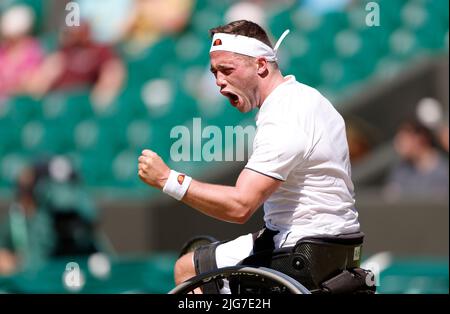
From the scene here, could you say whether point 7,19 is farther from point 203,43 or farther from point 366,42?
point 366,42

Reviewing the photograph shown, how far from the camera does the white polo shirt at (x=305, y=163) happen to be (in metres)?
4.55

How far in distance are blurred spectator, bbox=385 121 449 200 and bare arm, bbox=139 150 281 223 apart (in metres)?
4.54

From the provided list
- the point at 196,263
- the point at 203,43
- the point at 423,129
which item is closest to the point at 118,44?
the point at 203,43

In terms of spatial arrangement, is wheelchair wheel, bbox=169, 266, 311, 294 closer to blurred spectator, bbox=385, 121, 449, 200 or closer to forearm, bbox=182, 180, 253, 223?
forearm, bbox=182, 180, 253, 223

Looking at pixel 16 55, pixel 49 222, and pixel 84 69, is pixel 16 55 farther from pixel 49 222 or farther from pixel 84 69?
pixel 49 222

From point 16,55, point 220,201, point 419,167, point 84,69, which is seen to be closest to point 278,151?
point 220,201

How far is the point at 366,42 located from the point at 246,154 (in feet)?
6.19

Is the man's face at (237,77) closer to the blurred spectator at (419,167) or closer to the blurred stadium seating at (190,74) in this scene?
the blurred spectator at (419,167)

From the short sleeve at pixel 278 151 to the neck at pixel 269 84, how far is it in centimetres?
28

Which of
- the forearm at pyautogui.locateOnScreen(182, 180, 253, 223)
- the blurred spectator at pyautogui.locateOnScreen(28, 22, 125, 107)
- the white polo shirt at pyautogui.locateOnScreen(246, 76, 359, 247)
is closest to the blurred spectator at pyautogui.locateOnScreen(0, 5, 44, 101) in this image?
the blurred spectator at pyautogui.locateOnScreen(28, 22, 125, 107)

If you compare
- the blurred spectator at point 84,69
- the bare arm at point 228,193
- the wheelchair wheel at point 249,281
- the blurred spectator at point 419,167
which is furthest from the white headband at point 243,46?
the blurred spectator at point 84,69

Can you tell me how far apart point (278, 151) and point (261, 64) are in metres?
0.51

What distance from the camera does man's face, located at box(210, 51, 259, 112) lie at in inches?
188

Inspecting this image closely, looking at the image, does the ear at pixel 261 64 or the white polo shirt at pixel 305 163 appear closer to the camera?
the white polo shirt at pixel 305 163
